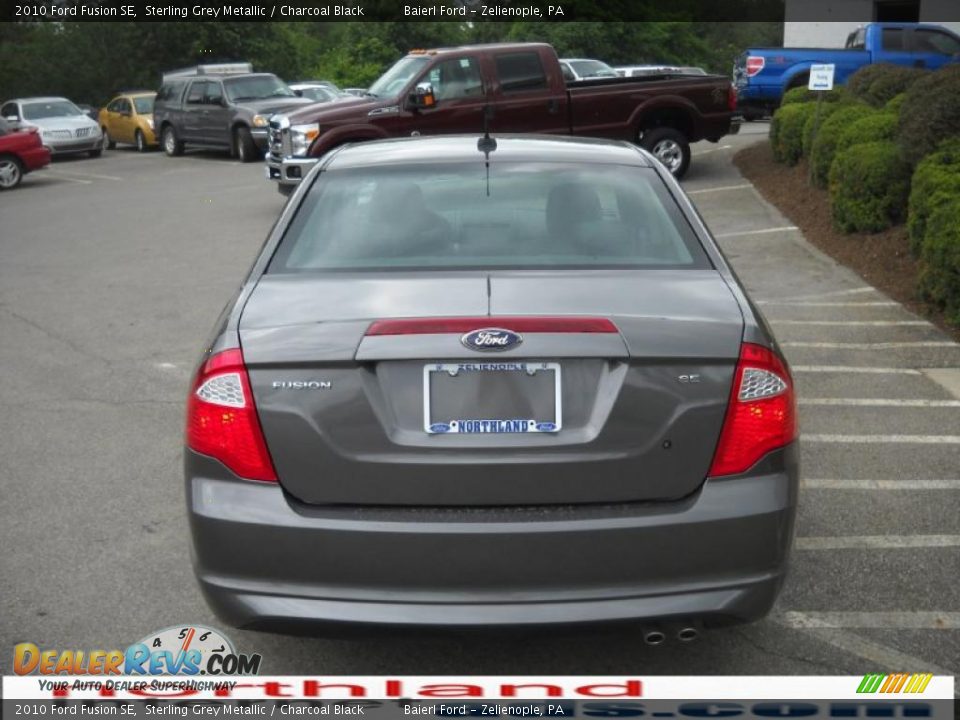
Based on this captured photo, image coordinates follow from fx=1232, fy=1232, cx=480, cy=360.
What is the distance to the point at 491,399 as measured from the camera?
3434 millimetres

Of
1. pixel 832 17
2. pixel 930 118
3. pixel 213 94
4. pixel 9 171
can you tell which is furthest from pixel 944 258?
A: pixel 832 17

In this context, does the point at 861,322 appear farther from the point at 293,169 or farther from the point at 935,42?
the point at 935,42

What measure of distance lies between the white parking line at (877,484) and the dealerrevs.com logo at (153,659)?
9.89 feet

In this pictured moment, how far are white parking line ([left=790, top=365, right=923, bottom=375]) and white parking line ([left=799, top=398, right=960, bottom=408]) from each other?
633 millimetres

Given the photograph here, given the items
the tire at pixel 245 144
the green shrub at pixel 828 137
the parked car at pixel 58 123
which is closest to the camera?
the green shrub at pixel 828 137

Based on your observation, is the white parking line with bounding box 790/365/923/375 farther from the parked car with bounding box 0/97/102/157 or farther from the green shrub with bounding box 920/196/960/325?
the parked car with bounding box 0/97/102/157

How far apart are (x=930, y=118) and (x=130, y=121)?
2700 cm

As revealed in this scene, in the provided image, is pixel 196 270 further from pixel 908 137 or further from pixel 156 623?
pixel 156 623

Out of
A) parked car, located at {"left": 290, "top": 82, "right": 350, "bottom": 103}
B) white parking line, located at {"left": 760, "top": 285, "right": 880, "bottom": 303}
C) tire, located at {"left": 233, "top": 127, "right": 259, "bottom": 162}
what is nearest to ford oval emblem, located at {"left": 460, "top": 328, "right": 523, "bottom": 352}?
white parking line, located at {"left": 760, "top": 285, "right": 880, "bottom": 303}

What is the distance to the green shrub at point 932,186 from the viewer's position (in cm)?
958

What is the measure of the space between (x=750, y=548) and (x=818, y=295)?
7564 millimetres

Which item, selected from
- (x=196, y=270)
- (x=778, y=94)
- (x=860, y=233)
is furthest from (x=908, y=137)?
(x=778, y=94)

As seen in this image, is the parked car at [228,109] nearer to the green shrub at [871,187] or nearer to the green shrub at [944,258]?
the green shrub at [871,187]

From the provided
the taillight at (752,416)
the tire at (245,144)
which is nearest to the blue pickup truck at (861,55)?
the tire at (245,144)
